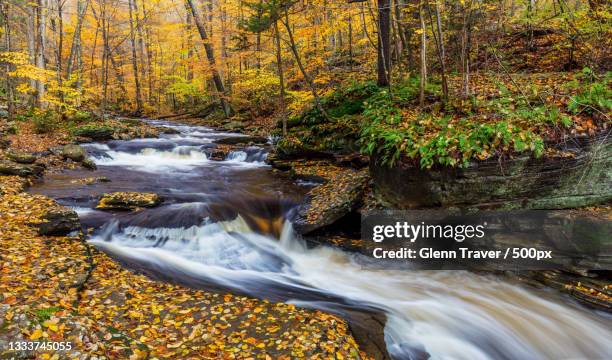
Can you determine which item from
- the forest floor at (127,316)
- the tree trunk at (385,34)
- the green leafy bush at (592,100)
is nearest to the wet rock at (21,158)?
the forest floor at (127,316)

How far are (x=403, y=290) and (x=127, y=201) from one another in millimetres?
6803

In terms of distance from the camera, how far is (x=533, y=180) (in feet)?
24.0

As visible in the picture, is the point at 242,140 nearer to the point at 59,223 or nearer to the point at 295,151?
the point at 295,151

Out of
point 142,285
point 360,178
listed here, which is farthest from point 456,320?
point 142,285

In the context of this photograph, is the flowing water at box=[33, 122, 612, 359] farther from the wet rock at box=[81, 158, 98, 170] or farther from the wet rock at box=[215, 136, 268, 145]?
the wet rock at box=[215, 136, 268, 145]

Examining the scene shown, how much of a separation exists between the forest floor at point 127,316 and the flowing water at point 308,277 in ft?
2.14

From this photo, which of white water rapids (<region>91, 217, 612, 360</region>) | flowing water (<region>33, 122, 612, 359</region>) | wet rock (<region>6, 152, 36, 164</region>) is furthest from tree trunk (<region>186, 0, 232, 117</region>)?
white water rapids (<region>91, 217, 612, 360</region>)

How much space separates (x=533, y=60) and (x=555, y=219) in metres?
7.06

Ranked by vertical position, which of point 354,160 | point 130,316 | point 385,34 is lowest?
point 130,316

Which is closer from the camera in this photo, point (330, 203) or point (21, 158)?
point (330, 203)

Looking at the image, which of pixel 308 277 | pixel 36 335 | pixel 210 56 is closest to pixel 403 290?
pixel 308 277

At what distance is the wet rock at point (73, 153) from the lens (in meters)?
13.5

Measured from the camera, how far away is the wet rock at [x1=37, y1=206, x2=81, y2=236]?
7.45m

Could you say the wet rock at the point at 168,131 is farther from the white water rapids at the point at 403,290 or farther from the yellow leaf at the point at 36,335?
the yellow leaf at the point at 36,335
